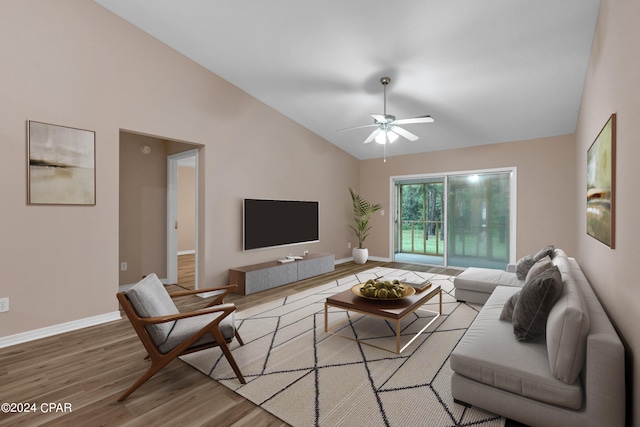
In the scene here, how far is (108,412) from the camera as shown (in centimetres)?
186

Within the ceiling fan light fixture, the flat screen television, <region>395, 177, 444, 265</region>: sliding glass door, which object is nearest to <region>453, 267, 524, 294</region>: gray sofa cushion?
the ceiling fan light fixture

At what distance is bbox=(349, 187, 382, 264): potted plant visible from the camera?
265 inches

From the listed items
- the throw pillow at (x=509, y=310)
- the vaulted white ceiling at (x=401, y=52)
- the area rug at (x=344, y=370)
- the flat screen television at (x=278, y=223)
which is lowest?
the area rug at (x=344, y=370)

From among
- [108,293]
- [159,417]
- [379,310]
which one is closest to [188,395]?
[159,417]

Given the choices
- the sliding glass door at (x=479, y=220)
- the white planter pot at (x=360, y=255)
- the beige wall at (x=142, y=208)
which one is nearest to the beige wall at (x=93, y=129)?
the beige wall at (x=142, y=208)

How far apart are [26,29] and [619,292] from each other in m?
→ 4.96

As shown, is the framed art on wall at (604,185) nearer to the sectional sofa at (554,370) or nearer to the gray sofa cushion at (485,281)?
the sectional sofa at (554,370)

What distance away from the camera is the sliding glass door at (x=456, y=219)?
5.73 m

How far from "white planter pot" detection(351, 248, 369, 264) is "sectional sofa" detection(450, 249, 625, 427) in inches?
184

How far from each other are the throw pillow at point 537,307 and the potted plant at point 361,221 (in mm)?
4737

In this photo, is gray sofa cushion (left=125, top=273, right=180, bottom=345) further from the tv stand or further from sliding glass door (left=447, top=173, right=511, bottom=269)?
sliding glass door (left=447, top=173, right=511, bottom=269)

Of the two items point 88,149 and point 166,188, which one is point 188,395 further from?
point 166,188

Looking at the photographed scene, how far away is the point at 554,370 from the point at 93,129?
4.25m

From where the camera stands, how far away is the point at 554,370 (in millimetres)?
1616
